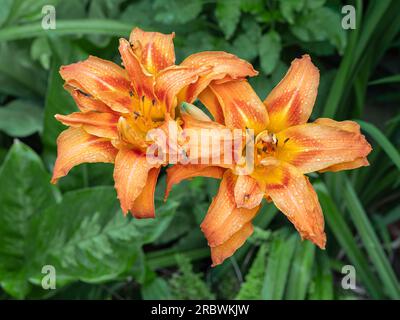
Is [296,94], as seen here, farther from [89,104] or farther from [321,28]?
[321,28]

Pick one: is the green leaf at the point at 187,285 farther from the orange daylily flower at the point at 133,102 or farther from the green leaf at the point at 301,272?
the orange daylily flower at the point at 133,102

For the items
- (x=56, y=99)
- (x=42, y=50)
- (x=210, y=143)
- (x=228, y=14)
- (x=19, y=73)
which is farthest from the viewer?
(x=19, y=73)

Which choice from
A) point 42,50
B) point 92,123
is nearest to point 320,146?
point 92,123

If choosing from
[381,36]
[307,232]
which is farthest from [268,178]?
[381,36]

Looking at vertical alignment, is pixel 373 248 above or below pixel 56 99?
below
